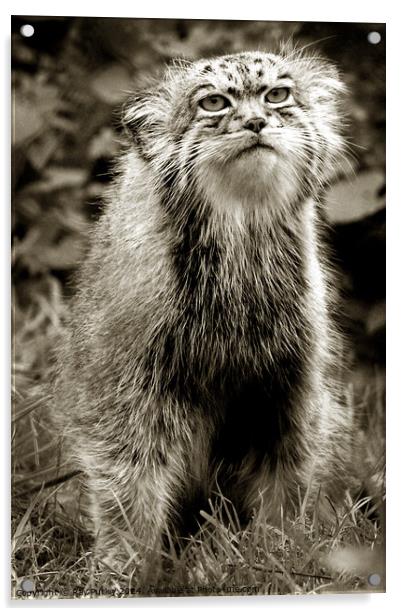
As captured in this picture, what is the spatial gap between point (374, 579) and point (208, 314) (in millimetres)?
862

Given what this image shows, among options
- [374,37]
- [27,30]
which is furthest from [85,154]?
[374,37]

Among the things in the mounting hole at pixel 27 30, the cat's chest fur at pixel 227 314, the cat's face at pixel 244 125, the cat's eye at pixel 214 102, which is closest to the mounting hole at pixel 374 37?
the cat's face at pixel 244 125

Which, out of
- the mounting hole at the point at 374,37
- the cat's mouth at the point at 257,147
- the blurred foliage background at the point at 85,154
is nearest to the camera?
the cat's mouth at the point at 257,147

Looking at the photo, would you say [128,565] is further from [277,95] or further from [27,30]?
[27,30]

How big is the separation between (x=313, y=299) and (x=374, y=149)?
463 millimetres

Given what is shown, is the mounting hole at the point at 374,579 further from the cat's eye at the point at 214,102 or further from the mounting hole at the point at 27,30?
the mounting hole at the point at 27,30

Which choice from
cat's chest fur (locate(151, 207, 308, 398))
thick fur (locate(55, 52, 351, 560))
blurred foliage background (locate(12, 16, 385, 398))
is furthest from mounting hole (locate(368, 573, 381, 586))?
cat's chest fur (locate(151, 207, 308, 398))

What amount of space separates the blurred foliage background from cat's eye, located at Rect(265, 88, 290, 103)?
0.16 metres

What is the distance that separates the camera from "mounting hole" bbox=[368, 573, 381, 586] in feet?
8.80

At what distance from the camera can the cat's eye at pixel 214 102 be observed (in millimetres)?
2570

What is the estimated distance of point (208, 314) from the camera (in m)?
2.57
